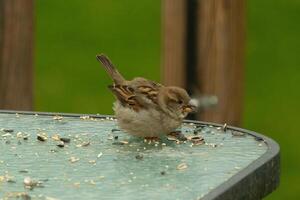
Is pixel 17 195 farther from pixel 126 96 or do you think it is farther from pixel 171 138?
pixel 126 96

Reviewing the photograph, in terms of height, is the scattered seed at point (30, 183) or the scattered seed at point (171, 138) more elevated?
the scattered seed at point (30, 183)

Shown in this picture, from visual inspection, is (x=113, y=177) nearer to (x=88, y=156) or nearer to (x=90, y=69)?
(x=88, y=156)

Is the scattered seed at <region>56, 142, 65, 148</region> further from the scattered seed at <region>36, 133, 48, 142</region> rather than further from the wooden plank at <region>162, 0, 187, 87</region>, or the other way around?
the wooden plank at <region>162, 0, 187, 87</region>

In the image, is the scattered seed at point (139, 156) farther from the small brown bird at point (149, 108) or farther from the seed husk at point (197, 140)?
the small brown bird at point (149, 108)

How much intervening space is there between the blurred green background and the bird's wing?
433cm

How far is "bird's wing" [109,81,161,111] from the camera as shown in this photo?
5.11m

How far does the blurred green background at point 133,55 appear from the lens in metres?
10.3

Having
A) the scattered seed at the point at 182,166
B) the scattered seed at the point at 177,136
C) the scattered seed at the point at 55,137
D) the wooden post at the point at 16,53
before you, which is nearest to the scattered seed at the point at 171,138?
the scattered seed at the point at 177,136

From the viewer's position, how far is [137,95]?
16.7ft

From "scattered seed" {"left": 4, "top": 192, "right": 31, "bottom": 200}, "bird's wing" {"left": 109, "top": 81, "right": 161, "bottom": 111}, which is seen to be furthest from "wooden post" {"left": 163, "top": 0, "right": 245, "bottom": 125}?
"scattered seed" {"left": 4, "top": 192, "right": 31, "bottom": 200}

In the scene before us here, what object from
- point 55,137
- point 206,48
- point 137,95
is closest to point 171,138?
point 137,95

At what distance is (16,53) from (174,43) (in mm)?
765

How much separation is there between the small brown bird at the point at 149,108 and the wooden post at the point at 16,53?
97 cm

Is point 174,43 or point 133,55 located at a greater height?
point 174,43
